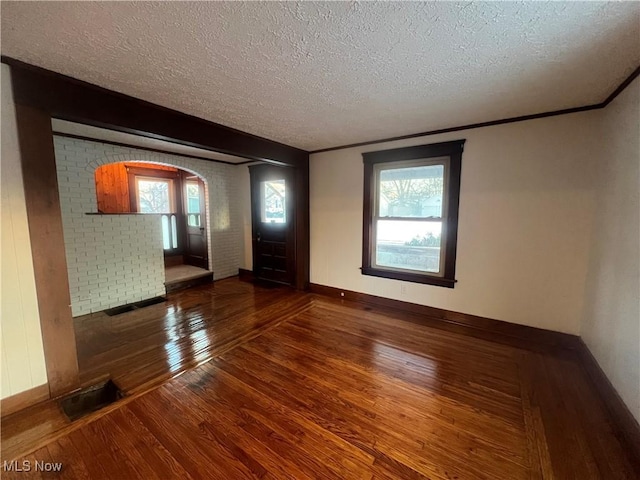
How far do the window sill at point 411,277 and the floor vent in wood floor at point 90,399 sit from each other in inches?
123

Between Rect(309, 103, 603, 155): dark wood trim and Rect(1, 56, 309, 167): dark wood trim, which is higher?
Rect(309, 103, 603, 155): dark wood trim

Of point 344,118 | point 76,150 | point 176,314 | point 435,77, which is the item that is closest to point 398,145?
point 344,118

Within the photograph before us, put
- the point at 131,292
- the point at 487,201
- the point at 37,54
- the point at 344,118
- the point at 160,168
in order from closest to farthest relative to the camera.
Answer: the point at 37,54 < the point at 344,118 < the point at 487,201 < the point at 131,292 < the point at 160,168

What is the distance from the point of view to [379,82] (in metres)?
2.04

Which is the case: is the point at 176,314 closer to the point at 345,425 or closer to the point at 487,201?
the point at 345,425

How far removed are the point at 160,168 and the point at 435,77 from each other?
20.6 ft

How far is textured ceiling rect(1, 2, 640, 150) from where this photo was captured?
132cm

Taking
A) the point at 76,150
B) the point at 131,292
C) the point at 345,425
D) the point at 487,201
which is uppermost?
the point at 76,150

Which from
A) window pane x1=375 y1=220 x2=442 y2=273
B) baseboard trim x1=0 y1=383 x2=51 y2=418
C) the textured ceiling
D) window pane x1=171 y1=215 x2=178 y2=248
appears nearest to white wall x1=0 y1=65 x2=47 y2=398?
baseboard trim x1=0 y1=383 x2=51 y2=418

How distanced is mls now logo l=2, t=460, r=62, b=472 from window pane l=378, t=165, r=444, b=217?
12.4ft

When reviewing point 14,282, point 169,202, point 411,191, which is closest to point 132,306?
point 14,282

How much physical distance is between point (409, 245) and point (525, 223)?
1.31 m

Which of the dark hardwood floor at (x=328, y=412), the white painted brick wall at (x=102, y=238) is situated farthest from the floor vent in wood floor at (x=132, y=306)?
the dark hardwood floor at (x=328, y=412)

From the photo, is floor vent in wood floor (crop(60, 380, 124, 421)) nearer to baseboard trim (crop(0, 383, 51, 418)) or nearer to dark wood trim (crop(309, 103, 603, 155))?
baseboard trim (crop(0, 383, 51, 418))
